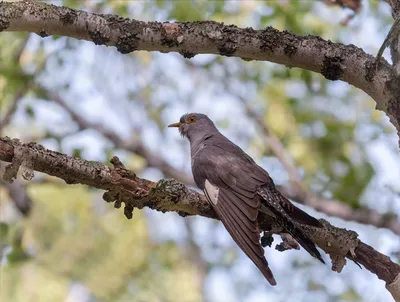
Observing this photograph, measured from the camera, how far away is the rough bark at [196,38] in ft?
Answer: 13.0

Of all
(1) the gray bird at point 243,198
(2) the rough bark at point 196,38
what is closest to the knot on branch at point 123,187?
(1) the gray bird at point 243,198

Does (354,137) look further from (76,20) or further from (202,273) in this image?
(76,20)

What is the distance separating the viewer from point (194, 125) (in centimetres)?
704

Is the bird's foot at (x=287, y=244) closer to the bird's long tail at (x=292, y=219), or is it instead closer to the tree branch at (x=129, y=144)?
the bird's long tail at (x=292, y=219)

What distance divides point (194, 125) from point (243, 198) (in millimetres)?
2530

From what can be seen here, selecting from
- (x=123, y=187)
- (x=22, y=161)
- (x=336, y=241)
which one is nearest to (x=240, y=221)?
(x=336, y=241)

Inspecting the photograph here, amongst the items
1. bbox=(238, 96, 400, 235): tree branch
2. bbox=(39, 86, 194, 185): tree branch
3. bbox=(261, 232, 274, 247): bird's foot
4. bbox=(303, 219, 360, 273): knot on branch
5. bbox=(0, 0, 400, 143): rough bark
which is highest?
bbox=(39, 86, 194, 185): tree branch

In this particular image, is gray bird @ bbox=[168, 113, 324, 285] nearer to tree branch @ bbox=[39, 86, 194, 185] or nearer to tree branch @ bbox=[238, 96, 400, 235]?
tree branch @ bbox=[238, 96, 400, 235]

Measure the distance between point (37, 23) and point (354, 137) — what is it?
5.85 metres

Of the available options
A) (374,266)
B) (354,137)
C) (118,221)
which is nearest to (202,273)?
(118,221)

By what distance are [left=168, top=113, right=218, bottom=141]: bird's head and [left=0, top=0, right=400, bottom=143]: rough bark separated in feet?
8.47

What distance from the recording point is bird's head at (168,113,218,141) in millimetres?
6789

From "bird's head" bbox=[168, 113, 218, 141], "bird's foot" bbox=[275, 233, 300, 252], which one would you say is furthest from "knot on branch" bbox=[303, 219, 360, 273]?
"bird's head" bbox=[168, 113, 218, 141]

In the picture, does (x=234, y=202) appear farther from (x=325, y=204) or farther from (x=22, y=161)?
(x=325, y=204)
